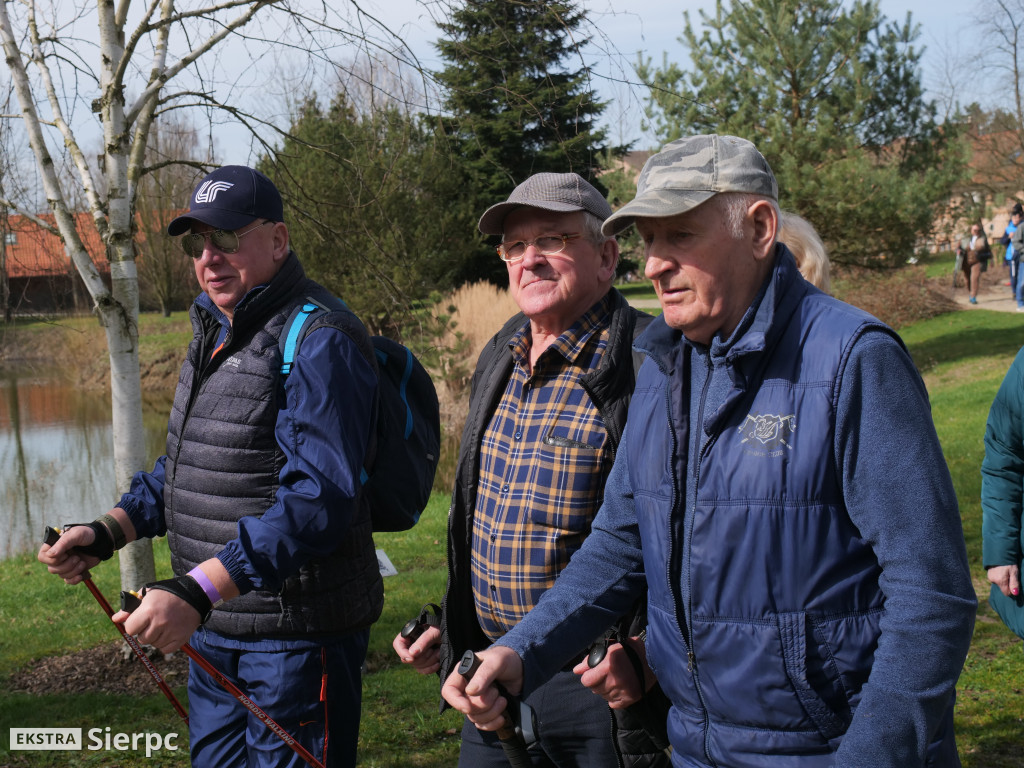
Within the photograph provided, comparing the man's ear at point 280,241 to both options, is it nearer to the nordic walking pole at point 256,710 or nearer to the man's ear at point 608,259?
the man's ear at point 608,259

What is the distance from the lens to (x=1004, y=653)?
5.52 metres

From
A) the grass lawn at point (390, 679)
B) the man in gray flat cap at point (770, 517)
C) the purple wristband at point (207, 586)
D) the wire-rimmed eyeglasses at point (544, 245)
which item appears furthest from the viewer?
the grass lawn at point (390, 679)

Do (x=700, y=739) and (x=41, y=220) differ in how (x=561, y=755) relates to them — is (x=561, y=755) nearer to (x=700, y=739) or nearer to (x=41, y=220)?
(x=700, y=739)

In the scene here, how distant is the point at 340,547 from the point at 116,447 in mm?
3174

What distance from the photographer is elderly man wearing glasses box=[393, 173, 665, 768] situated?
263 cm

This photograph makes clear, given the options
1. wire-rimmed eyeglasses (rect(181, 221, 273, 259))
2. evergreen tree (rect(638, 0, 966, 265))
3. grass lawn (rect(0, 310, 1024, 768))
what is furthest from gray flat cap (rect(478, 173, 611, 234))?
evergreen tree (rect(638, 0, 966, 265))

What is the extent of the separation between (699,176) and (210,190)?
176 cm

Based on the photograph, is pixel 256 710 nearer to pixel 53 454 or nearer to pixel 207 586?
pixel 207 586

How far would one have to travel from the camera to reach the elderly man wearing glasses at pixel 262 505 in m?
2.54

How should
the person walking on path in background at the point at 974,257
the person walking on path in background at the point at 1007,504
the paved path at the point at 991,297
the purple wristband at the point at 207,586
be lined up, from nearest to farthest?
the purple wristband at the point at 207,586 → the person walking on path in background at the point at 1007,504 → the paved path at the point at 991,297 → the person walking on path in background at the point at 974,257

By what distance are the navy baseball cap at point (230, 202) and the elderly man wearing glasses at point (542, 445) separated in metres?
0.72

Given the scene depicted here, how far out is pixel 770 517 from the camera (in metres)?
1.69

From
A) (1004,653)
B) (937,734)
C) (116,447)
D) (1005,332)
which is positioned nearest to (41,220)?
(116,447)

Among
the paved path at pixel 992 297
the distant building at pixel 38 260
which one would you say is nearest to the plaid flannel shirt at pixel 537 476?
the distant building at pixel 38 260
